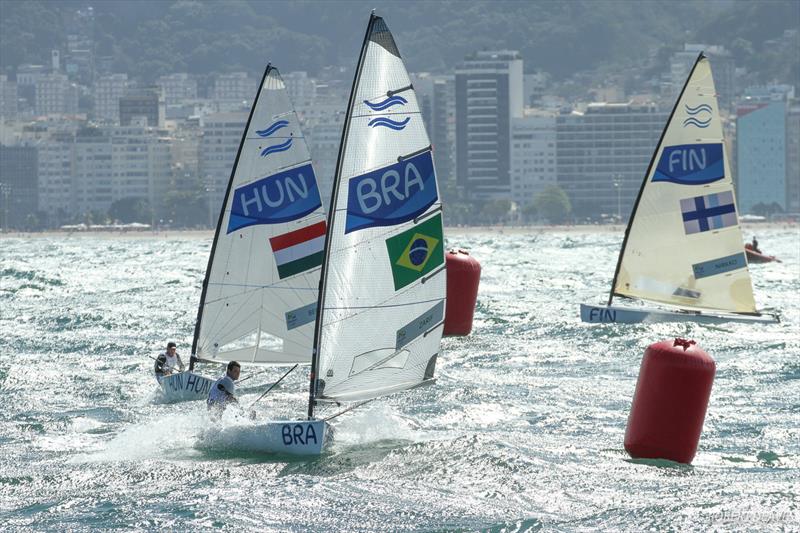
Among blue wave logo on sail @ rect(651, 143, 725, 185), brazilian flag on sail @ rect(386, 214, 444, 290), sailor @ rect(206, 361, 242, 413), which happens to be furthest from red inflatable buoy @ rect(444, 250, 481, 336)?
brazilian flag on sail @ rect(386, 214, 444, 290)

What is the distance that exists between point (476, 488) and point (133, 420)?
20.5 feet

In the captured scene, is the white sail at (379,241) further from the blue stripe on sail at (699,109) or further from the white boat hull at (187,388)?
the blue stripe on sail at (699,109)

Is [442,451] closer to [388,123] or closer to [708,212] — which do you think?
[388,123]

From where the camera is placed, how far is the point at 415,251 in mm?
18219

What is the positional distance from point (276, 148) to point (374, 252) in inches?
202

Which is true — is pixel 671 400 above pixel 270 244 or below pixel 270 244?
below

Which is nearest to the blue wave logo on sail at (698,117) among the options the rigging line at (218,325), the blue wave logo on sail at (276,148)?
the blue wave logo on sail at (276,148)

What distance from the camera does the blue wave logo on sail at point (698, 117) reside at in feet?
96.9

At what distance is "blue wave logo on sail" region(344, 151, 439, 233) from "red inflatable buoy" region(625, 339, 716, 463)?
293 cm

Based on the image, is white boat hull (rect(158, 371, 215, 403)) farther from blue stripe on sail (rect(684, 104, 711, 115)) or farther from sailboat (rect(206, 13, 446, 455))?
blue stripe on sail (rect(684, 104, 711, 115))

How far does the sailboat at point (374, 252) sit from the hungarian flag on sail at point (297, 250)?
4.50 m

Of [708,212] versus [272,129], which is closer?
[272,129]

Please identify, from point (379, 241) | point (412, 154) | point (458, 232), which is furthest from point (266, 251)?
point (458, 232)

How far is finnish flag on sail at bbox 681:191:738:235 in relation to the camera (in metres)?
30.0
